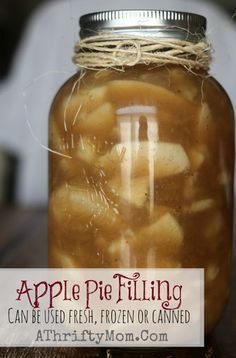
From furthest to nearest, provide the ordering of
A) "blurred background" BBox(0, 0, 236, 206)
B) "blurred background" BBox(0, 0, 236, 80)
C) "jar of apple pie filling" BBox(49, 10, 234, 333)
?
"blurred background" BBox(0, 0, 236, 80)
"blurred background" BBox(0, 0, 236, 206)
"jar of apple pie filling" BBox(49, 10, 234, 333)

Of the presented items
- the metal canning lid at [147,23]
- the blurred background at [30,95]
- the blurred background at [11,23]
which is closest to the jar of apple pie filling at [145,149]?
the metal canning lid at [147,23]

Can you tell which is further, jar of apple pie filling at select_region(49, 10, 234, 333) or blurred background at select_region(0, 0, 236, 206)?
blurred background at select_region(0, 0, 236, 206)

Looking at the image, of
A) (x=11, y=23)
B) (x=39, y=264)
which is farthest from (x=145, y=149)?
(x=11, y=23)

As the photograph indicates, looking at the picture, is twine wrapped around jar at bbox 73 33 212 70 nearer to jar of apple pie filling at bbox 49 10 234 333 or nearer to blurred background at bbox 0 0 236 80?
jar of apple pie filling at bbox 49 10 234 333

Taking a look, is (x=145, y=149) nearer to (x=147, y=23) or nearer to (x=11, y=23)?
(x=147, y=23)

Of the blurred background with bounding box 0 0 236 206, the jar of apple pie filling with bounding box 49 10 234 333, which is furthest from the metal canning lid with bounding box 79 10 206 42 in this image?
the blurred background with bounding box 0 0 236 206

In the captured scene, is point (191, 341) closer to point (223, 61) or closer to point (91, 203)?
point (91, 203)

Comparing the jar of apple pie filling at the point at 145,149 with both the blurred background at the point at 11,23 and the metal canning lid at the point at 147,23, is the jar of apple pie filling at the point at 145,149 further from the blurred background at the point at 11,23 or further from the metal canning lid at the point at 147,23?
the blurred background at the point at 11,23
